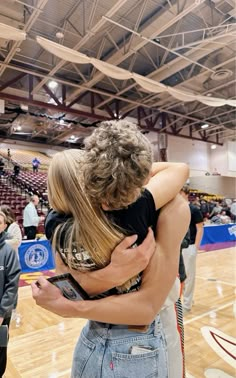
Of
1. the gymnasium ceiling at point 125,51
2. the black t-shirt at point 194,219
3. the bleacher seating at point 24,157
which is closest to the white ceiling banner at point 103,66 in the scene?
the gymnasium ceiling at point 125,51

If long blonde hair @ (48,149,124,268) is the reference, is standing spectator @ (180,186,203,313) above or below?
below

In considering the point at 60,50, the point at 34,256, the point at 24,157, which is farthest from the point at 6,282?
the point at 24,157

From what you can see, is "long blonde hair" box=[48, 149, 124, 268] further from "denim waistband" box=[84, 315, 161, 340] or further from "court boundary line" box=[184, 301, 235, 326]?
"court boundary line" box=[184, 301, 235, 326]

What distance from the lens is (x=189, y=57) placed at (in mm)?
7039

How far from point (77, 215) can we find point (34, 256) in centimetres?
484

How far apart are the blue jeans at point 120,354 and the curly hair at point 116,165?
359 millimetres

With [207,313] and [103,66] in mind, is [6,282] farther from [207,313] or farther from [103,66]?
[103,66]

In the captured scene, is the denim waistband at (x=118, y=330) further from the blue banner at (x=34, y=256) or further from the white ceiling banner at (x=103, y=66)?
the white ceiling banner at (x=103, y=66)

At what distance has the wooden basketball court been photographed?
212 centimetres

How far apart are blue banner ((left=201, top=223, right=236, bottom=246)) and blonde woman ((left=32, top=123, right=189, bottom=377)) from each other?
7.84m

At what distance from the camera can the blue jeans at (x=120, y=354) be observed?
69 centimetres

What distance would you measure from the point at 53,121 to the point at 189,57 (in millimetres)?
6770

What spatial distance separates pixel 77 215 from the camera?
682mm

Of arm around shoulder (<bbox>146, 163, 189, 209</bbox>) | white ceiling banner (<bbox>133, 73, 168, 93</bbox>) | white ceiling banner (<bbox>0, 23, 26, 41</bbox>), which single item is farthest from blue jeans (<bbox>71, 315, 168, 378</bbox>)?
white ceiling banner (<bbox>133, 73, 168, 93</bbox>)
